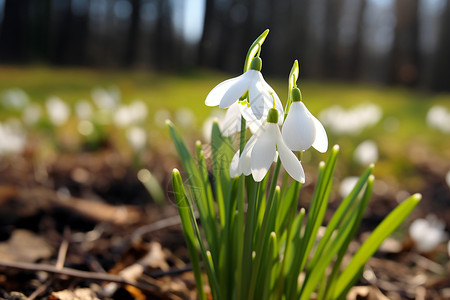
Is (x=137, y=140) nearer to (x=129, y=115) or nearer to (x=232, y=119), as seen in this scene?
(x=129, y=115)

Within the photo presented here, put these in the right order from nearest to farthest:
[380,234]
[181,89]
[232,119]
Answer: [232,119] → [380,234] → [181,89]

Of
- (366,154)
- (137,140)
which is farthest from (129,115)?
(366,154)

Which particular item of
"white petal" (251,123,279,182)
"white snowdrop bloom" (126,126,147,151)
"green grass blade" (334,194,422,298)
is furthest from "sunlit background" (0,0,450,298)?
"white petal" (251,123,279,182)

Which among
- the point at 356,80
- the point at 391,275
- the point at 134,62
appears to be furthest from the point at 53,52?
the point at 391,275

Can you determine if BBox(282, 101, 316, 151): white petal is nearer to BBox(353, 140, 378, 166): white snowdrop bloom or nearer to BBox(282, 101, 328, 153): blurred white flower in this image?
BBox(282, 101, 328, 153): blurred white flower

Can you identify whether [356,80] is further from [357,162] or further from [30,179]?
[30,179]

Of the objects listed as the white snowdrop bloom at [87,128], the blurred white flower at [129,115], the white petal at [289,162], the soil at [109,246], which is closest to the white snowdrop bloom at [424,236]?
the soil at [109,246]
